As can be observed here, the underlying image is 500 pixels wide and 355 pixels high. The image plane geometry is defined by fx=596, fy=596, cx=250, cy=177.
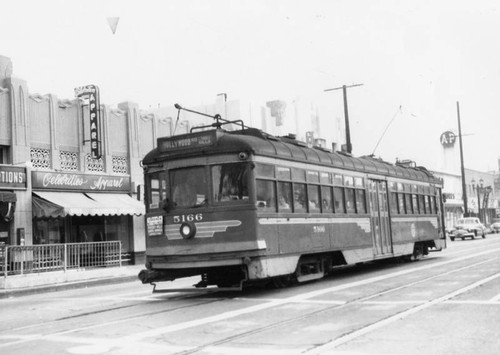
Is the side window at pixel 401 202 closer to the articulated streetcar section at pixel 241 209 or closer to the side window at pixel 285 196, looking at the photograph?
the articulated streetcar section at pixel 241 209

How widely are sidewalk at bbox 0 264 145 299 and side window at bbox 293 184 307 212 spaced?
8131 millimetres

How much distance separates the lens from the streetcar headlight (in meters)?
11.0

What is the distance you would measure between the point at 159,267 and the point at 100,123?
43.3 ft

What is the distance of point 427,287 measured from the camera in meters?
11.4

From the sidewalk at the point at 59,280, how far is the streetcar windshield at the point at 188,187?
6.71 m

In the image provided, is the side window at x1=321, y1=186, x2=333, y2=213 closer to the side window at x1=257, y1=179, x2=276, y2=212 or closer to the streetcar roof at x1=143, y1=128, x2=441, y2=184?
the streetcar roof at x1=143, y1=128, x2=441, y2=184

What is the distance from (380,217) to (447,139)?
177 ft

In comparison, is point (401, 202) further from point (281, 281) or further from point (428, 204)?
point (281, 281)

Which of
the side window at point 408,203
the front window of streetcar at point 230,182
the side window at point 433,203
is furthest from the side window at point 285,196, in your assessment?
the side window at point 433,203

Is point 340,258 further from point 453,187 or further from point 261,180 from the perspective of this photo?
point 453,187

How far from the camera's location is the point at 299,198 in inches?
492

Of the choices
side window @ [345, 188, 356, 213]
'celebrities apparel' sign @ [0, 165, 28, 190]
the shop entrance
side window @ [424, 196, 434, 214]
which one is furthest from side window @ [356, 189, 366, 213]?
the shop entrance

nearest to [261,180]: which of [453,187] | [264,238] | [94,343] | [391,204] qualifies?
[264,238]

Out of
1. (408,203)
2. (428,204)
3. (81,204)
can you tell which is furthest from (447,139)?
(81,204)
